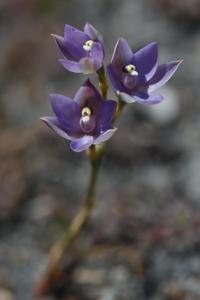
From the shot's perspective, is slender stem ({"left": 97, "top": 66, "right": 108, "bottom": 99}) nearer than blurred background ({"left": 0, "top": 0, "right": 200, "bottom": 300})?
Yes

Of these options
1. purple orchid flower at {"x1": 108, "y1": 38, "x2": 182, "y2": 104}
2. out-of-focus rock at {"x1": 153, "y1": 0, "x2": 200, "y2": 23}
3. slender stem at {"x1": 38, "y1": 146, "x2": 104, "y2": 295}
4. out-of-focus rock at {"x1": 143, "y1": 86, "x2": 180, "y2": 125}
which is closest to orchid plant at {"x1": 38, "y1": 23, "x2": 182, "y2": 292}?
purple orchid flower at {"x1": 108, "y1": 38, "x2": 182, "y2": 104}

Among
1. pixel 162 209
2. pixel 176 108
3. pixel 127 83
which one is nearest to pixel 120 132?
pixel 176 108

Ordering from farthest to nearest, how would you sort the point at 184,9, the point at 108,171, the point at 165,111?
the point at 184,9, the point at 165,111, the point at 108,171

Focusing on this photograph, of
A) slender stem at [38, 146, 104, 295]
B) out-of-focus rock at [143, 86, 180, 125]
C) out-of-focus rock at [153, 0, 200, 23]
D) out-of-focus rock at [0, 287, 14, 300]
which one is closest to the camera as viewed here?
slender stem at [38, 146, 104, 295]

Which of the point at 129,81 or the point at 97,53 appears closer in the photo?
the point at 97,53

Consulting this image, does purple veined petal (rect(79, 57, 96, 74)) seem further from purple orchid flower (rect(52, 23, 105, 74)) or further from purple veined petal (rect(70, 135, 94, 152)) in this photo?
purple veined petal (rect(70, 135, 94, 152))

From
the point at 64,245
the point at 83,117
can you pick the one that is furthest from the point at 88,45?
the point at 64,245

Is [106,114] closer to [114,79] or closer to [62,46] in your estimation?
[114,79]
